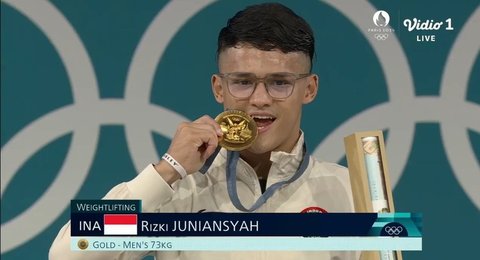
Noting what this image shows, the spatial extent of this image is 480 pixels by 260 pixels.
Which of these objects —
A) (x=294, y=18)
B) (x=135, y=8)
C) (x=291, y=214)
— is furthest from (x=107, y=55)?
(x=291, y=214)

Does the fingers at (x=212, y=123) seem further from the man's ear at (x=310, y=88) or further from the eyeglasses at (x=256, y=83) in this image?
the man's ear at (x=310, y=88)

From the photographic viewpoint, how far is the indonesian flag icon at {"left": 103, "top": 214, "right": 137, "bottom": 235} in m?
1.65

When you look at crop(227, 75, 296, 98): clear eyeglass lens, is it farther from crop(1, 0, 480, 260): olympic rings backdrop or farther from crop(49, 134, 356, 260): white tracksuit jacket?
crop(1, 0, 480, 260): olympic rings backdrop

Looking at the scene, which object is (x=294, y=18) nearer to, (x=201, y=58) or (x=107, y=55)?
(x=201, y=58)

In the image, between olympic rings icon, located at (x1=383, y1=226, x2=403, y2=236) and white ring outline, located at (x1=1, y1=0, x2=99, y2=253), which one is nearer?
olympic rings icon, located at (x1=383, y1=226, x2=403, y2=236)

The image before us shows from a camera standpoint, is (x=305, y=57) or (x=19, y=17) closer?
(x=305, y=57)

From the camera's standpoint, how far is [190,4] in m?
2.05

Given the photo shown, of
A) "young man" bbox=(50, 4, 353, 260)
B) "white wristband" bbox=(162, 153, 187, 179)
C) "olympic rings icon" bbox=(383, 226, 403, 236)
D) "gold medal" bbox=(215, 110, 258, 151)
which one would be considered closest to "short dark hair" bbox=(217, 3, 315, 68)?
"young man" bbox=(50, 4, 353, 260)

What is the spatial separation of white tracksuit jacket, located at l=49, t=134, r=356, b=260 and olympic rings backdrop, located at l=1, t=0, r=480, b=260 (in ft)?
0.93

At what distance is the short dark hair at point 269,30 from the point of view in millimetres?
1690

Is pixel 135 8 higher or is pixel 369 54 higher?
pixel 135 8

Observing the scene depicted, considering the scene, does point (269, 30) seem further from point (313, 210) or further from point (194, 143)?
point (313, 210)

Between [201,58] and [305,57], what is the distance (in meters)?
0.38

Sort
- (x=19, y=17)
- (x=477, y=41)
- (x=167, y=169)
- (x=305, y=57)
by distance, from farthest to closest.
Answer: (x=19, y=17) < (x=477, y=41) < (x=305, y=57) < (x=167, y=169)
